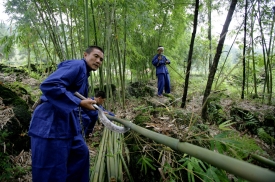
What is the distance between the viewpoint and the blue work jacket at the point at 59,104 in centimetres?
137

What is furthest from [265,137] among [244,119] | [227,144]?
[227,144]

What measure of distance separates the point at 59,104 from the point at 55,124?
0.72ft

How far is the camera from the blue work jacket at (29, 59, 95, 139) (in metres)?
1.37

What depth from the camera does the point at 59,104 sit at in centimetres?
139

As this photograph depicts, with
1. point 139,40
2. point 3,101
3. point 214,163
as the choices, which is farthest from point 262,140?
point 139,40

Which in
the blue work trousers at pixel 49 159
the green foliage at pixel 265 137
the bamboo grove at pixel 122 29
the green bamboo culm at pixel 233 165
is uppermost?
the bamboo grove at pixel 122 29

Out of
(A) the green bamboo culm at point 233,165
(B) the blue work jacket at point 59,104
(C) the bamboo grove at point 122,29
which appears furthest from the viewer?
(C) the bamboo grove at point 122,29

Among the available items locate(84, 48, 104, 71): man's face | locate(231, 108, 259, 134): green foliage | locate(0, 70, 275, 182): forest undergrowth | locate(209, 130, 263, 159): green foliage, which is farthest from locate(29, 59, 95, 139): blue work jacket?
locate(231, 108, 259, 134): green foliage

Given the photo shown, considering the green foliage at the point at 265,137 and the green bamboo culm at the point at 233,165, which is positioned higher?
the green bamboo culm at the point at 233,165

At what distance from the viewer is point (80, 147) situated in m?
1.71

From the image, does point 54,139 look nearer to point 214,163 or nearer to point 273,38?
point 214,163

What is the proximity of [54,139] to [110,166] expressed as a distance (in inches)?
25.8

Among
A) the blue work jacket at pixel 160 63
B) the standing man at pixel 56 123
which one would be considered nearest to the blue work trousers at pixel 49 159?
the standing man at pixel 56 123

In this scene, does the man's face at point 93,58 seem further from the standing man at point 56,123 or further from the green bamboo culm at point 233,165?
the green bamboo culm at point 233,165
